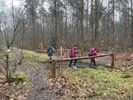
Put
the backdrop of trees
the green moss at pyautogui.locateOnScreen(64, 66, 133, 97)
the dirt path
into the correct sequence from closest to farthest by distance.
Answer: the dirt path, the green moss at pyautogui.locateOnScreen(64, 66, 133, 97), the backdrop of trees

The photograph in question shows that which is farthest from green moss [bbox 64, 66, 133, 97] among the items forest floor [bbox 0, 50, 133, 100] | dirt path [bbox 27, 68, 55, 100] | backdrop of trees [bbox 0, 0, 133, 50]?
backdrop of trees [bbox 0, 0, 133, 50]

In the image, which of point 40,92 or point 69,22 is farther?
point 69,22

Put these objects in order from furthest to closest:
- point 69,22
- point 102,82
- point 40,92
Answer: point 69,22 < point 102,82 < point 40,92

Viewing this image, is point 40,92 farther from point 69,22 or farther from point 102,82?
point 69,22

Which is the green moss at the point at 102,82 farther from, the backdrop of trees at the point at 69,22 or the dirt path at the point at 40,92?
the backdrop of trees at the point at 69,22

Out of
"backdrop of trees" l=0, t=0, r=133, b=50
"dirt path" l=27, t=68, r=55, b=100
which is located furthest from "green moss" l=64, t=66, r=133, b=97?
"backdrop of trees" l=0, t=0, r=133, b=50

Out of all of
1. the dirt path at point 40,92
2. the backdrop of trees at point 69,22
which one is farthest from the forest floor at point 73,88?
the backdrop of trees at point 69,22

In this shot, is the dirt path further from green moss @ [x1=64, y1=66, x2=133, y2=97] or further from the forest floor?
green moss @ [x1=64, y1=66, x2=133, y2=97]

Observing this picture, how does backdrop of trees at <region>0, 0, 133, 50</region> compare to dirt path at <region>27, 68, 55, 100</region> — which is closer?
dirt path at <region>27, 68, 55, 100</region>

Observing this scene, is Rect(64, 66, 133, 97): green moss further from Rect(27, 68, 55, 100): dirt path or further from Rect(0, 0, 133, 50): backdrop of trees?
Rect(0, 0, 133, 50): backdrop of trees

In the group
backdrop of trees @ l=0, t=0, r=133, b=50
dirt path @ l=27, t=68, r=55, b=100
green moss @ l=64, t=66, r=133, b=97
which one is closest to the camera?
dirt path @ l=27, t=68, r=55, b=100

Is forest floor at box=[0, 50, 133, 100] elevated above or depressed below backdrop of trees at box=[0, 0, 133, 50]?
below

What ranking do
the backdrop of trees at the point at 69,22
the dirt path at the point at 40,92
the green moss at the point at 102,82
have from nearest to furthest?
the dirt path at the point at 40,92
the green moss at the point at 102,82
the backdrop of trees at the point at 69,22

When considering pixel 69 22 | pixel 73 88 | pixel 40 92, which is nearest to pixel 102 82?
pixel 73 88
